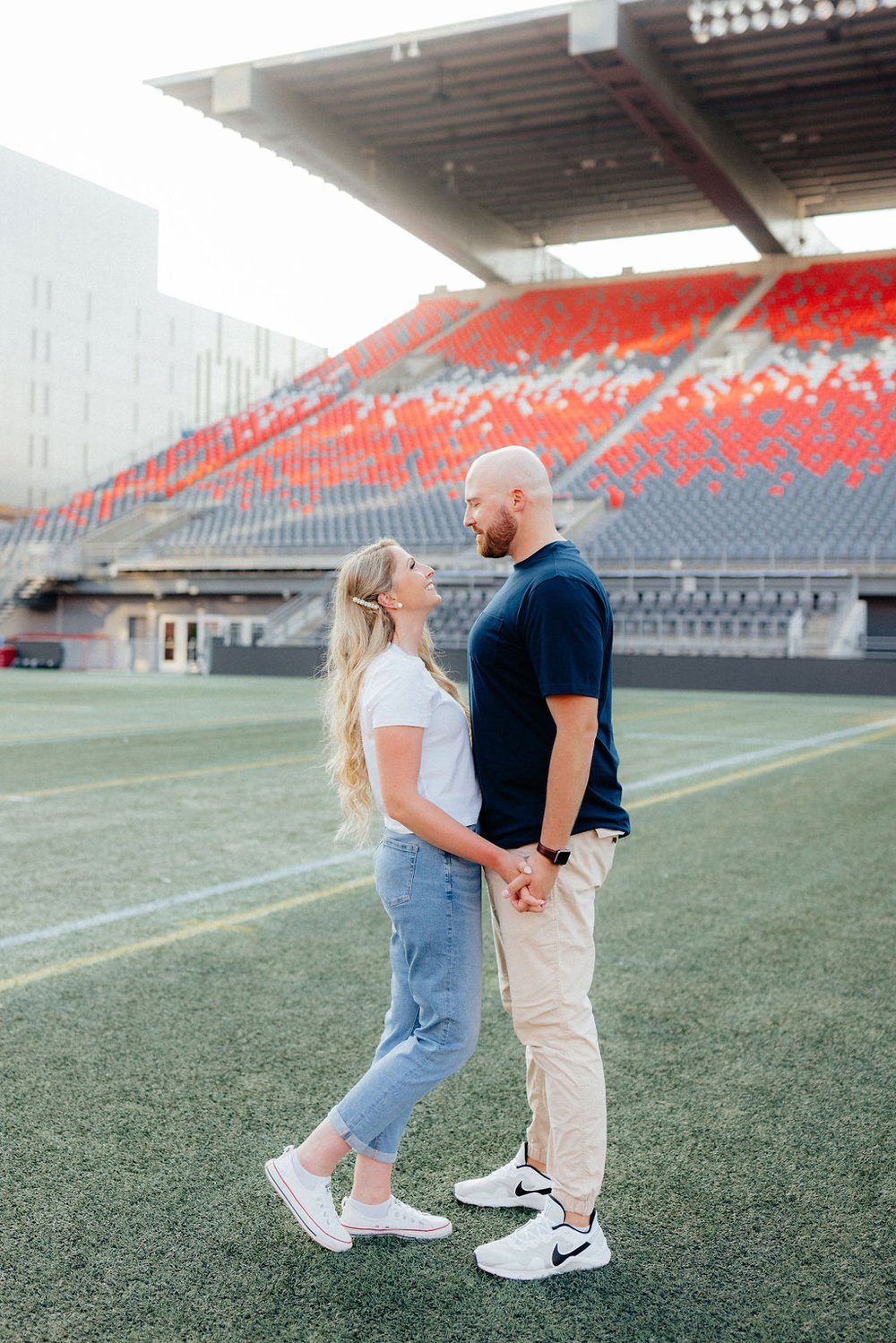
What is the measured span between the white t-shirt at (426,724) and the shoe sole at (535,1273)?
94 cm

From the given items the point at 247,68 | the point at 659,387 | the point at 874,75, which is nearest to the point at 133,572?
the point at 247,68

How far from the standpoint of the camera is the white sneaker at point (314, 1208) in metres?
2.74

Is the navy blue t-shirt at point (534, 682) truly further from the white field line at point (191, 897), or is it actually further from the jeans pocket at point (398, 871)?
the white field line at point (191, 897)

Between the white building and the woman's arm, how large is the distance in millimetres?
41790

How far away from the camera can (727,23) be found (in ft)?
83.4

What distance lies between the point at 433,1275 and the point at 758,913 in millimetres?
3778

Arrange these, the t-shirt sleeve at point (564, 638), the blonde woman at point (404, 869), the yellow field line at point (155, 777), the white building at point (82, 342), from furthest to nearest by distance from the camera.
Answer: the white building at point (82, 342)
the yellow field line at point (155, 777)
the blonde woman at point (404, 869)
the t-shirt sleeve at point (564, 638)

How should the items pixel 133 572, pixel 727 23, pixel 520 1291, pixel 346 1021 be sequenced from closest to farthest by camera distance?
1. pixel 520 1291
2. pixel 346 1021
3. pixel 727 23
4. pixel 133 572

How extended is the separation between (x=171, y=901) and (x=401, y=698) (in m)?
3.87

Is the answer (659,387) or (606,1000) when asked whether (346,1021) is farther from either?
(659,387)

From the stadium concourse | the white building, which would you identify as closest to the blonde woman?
the stadium concourse

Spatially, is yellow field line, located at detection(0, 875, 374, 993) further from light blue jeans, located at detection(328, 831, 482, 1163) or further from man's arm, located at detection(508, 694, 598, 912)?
man's arm, located at detection(508, 694, 598, 912)

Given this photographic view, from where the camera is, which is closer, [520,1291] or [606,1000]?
[520,1291]

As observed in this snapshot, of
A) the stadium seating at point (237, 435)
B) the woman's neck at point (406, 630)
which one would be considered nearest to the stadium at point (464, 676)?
the stadium seating at point (237, 435)
